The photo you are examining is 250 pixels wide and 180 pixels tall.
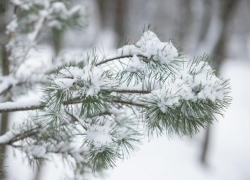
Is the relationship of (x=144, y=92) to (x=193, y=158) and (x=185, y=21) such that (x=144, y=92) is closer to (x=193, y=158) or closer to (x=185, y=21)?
(x=193, y=158)

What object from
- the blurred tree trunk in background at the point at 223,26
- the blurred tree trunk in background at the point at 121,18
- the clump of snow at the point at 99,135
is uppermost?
the blurred tree trunk in background at the point at 121,18

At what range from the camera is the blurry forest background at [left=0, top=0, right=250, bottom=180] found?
4.56m

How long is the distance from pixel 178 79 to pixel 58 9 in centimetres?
127

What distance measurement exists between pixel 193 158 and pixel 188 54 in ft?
8.55

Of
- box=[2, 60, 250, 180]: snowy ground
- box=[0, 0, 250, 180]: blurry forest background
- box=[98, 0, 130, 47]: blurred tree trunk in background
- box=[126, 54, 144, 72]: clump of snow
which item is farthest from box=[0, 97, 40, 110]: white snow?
box=[98, 0, 130, 47]: blurred tree trunk in background

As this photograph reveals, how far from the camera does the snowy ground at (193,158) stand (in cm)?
492

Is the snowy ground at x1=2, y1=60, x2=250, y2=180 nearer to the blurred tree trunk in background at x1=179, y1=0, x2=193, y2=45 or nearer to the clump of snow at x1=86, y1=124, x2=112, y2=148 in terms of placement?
the blurred tree trunk in background at x1=179, y1=0, x2=193, y2=45

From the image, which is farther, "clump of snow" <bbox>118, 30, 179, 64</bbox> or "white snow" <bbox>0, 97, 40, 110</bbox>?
"white snow" <bbox>0, 97, 40, 110</bbox>

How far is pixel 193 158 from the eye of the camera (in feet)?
19.4

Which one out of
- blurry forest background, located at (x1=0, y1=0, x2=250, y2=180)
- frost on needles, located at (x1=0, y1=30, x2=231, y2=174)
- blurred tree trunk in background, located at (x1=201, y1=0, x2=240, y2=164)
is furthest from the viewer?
blurred tree trunk in background, located at (x1=201, y1=0, x2=240, y2=164)

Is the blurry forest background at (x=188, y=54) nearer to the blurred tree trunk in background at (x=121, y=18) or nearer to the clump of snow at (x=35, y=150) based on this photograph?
the blurred tree trunk in background at (x=121, y=18)

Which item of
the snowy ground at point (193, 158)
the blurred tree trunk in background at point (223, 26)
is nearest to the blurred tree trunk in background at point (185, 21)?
the snowy ground at point (193, 158)

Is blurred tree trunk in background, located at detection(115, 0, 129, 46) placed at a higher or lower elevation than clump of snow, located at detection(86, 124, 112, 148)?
higher

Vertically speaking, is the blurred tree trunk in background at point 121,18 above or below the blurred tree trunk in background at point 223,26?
above
